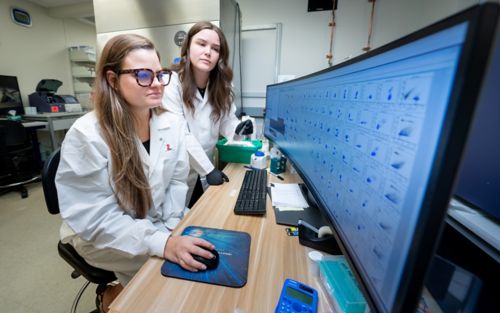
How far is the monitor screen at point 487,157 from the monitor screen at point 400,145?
0.31m

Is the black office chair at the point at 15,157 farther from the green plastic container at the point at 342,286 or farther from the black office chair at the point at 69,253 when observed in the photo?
the green plastic container at the point at 342,286

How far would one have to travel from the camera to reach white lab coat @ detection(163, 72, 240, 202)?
4.04 feet

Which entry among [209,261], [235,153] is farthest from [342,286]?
[235,153]

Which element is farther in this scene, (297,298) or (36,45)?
(36,45)

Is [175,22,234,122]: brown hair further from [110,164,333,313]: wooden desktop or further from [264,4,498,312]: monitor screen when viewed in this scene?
[264,4,498,312]: monitor screen

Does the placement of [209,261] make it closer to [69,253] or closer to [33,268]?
[69,253]

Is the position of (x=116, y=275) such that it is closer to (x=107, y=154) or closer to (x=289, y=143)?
(x=107, y=154)

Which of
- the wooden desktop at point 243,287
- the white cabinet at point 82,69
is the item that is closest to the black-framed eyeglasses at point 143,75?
the wooden desktop at point 243,287

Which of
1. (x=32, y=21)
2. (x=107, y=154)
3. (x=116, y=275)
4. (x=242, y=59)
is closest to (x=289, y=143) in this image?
(x=107, y=154)

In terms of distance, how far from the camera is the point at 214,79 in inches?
59.9

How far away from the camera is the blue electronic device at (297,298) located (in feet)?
1.54

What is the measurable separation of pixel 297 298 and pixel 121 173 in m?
0.69

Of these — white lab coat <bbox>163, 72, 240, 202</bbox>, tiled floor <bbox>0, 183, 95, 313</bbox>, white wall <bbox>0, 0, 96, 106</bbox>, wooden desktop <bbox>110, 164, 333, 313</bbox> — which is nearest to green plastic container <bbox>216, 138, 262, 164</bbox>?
white lab coat <bbox>163, 72, 240, 202</bbox>

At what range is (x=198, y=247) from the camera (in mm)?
617
